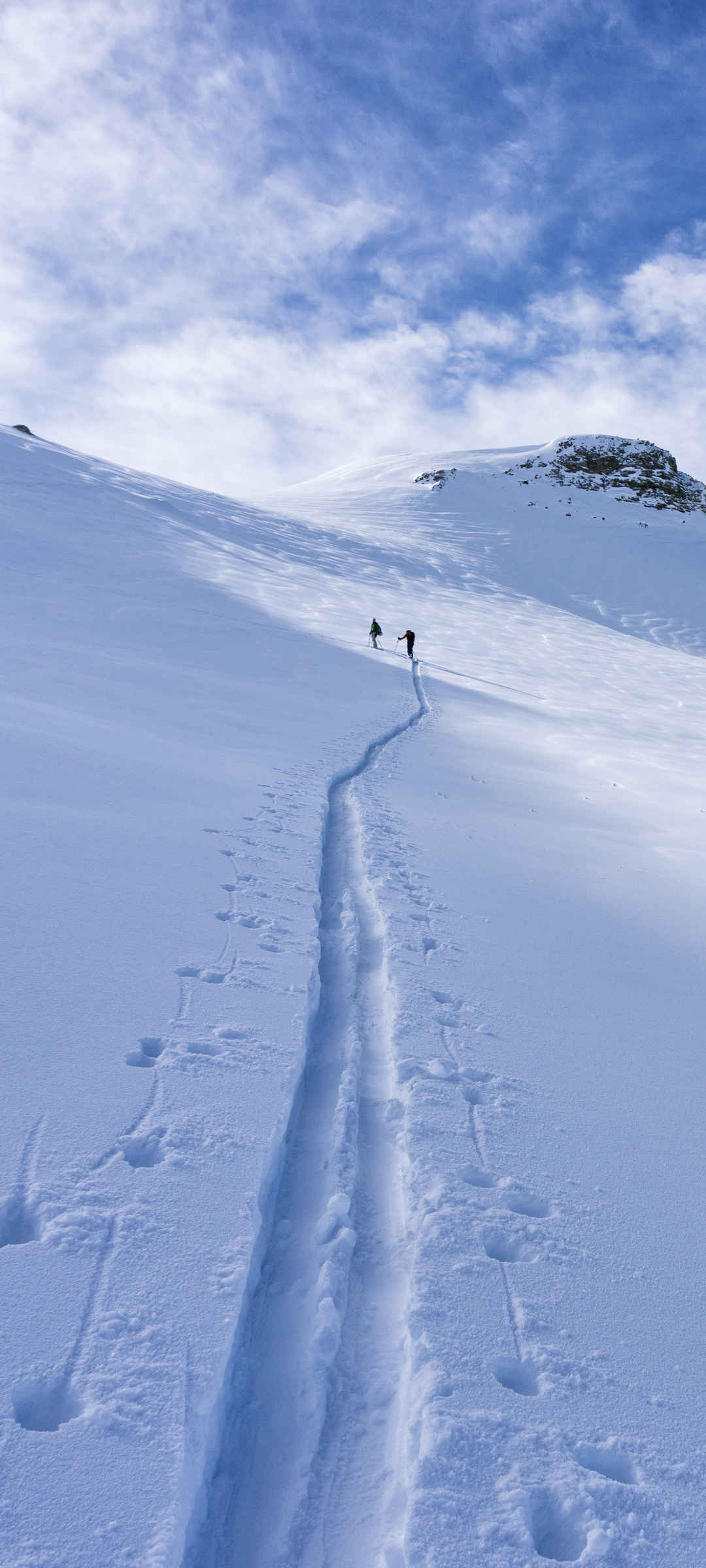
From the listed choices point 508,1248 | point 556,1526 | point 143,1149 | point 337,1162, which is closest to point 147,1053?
point 143,1149

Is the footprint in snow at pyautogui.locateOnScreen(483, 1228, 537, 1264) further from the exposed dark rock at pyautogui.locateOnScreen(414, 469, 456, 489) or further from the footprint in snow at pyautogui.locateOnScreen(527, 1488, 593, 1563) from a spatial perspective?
the exposed dark rock at pyautogui.locateOnScreen(414, 469, 456, 489)

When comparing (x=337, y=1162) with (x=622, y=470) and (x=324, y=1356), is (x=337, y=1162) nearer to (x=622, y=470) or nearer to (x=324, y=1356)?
(x=324, y=1356)

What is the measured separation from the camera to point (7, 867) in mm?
4891

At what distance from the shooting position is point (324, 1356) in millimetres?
2648

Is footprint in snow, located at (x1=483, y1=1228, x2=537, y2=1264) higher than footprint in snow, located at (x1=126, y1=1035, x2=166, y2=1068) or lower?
lower

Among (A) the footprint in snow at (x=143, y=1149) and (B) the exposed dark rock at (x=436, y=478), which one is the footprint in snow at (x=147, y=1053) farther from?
(B) the exposed dark rock at (x=436, y=478)

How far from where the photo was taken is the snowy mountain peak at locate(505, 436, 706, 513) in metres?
59.8

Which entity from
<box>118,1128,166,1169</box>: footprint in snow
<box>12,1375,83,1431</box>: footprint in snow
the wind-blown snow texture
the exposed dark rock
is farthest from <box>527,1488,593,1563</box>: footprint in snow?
the exposed dark rock

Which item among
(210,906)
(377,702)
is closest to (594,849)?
(210,906)

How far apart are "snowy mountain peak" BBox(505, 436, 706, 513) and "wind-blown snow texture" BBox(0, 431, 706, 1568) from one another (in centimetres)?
5672

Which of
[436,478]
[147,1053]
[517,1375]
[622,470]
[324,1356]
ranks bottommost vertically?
[324,1356]

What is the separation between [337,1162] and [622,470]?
69295 millimetres

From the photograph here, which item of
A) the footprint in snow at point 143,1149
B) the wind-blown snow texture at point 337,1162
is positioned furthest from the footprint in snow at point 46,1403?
the footprint in snow at point 143,1149

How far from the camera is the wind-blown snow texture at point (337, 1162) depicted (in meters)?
2.22
